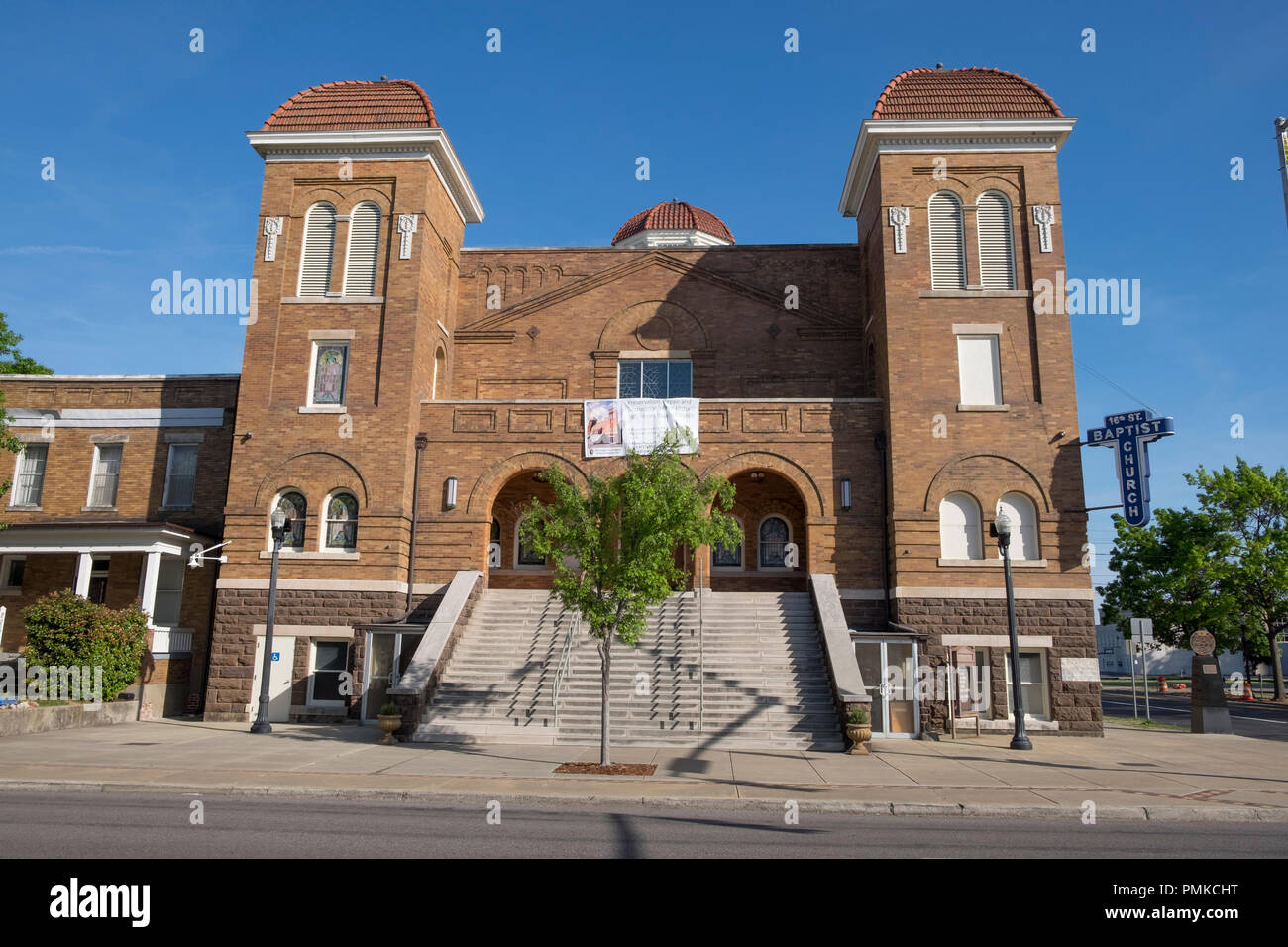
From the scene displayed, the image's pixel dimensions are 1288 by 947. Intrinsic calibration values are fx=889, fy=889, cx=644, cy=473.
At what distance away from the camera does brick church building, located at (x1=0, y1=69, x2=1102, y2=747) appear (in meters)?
20.5

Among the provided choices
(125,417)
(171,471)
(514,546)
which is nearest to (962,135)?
(514,546)

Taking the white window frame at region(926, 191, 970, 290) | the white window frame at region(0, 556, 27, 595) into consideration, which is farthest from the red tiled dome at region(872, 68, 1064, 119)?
the white window frame at region(0, 556, 27, 595)

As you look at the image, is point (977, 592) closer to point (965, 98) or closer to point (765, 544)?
point (765, 544)

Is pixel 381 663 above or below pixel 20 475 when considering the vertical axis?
below

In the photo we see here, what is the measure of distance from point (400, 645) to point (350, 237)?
11.4 meters

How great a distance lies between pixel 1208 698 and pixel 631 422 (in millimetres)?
17080

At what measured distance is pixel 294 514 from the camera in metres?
22.9

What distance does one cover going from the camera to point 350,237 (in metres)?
24.3

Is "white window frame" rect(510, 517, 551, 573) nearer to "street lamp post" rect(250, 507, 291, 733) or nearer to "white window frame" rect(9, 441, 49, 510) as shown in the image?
"street lamp post" rect(250, 507, 291, 733)

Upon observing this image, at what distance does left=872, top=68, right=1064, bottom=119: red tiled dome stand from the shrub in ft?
74.8

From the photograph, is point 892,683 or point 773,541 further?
point 773,541

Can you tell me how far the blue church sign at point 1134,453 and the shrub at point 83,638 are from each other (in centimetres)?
2356

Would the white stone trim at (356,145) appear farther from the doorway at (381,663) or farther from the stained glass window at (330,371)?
the doorway at (381,663)

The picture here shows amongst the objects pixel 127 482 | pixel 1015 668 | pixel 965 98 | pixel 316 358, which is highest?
pixel 965 98
